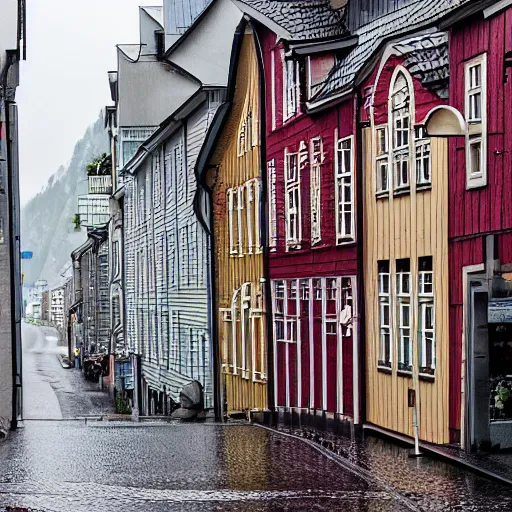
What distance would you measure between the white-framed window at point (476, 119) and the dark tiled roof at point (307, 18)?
4724 millimetres

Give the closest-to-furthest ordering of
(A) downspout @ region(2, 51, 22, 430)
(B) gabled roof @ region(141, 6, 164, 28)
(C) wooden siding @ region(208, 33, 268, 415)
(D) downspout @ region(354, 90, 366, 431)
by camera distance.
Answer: (D) downspout @ region(354, 90, 366, 431), (C) wooden siding @ region(208, 33, 268, 415), (A) downspout @ region(2, 51, 22, 430), (B) gabled roof @ region(141, 6, 164, 28)

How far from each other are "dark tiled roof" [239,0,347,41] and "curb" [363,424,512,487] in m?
5.08

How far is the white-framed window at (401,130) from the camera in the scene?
13852 millimetres

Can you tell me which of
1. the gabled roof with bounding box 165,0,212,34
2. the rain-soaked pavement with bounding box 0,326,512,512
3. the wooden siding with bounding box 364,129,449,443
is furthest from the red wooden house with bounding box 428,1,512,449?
the gabled roof with bounding box 165,0,212,34

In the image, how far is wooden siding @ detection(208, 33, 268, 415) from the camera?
1938cm

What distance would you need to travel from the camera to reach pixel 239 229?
797 inches

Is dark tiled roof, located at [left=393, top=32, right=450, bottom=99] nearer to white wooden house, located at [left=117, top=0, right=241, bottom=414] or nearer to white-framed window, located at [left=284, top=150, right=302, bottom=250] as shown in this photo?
white-framed window, located at [left=284, top=150, right=302, bottom=250]

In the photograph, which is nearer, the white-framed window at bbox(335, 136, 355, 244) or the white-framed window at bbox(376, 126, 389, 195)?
the white-framed window at bbox(376, 126, 389, 195)

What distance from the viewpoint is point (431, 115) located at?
471 inches

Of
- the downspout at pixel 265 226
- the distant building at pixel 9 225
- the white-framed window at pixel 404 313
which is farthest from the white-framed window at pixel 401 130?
the distant building at pixel 9 225

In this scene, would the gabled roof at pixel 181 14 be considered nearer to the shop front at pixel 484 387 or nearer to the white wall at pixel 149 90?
the white wall at pixel 149 90

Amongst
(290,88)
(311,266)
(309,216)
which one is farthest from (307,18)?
(311,266)

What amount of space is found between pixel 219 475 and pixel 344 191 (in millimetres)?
4726

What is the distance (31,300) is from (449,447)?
11.3m
